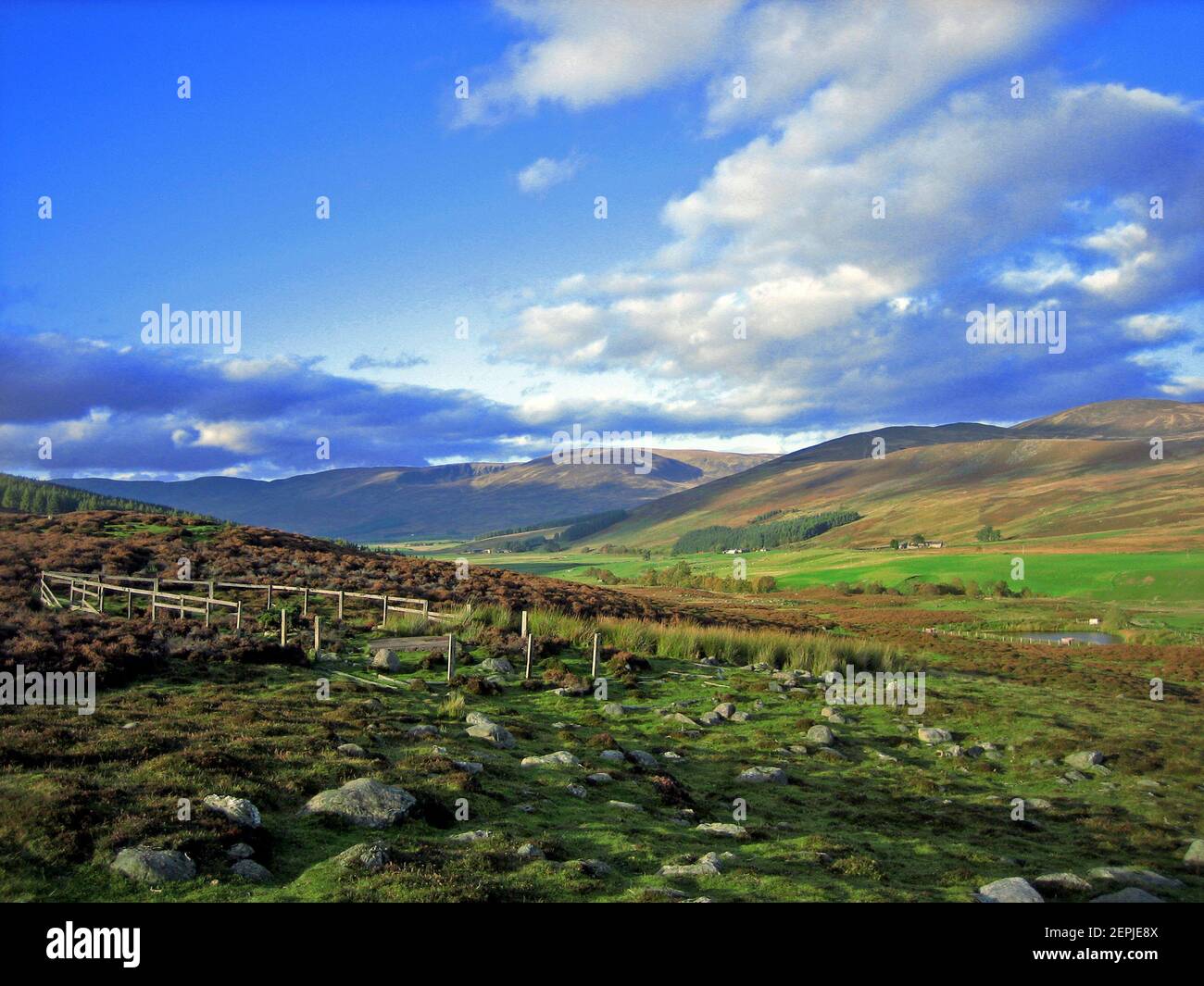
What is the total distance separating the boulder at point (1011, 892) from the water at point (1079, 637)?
5552 cm

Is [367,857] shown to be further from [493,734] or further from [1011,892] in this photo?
[1011,892]

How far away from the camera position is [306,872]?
880 cm

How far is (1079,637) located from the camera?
62.7 meters

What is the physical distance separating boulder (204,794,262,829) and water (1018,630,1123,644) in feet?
202

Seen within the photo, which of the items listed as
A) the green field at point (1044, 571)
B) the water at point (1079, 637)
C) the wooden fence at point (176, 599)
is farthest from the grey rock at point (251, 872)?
the green field at point (1044, 571)

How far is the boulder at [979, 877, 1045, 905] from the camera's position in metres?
9.63

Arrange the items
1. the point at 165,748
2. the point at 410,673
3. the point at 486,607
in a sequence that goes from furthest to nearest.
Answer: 1. the point at 486,607
2. the point at 410,673
3. the point at 165,748

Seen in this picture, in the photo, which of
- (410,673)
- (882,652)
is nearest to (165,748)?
(410,673)

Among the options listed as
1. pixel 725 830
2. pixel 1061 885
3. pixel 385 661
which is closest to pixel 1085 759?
pixel 1061 885

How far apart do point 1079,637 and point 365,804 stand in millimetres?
67983

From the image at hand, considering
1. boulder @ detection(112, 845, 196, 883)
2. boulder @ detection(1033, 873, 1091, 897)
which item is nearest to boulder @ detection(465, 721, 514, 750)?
boulder @ detection(112, 845, 196, 883)

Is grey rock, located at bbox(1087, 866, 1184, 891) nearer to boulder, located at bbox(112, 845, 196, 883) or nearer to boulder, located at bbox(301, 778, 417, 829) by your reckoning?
boulder, located at bbox(301, 778, 417, 829)
